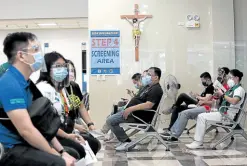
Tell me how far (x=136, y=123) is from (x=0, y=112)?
276cm

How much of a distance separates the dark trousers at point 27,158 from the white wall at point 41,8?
21.9ft

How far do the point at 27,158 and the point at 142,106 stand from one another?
2.67m

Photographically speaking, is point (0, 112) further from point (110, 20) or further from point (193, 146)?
point (110, 20)

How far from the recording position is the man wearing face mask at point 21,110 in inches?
57.1

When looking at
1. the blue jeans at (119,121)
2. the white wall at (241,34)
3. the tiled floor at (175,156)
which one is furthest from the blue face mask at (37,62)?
the white wall at (241,34)

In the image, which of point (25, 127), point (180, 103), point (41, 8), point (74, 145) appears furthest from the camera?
point (41, 8)

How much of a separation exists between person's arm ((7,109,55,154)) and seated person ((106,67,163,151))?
2629 mm

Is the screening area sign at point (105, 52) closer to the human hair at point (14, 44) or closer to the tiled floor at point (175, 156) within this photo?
the tiled floor at point (175, 156)

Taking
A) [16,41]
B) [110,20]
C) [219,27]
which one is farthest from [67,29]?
[16,41]

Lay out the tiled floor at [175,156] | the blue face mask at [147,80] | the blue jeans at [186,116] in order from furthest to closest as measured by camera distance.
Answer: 1. the blue jeans at [186,116]
2. the blue face mask at [147,80]
3. the tiled floor at [175,156]

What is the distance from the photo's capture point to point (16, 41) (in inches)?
65.3

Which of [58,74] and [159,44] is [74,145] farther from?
[159,44]

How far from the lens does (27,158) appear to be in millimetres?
1474

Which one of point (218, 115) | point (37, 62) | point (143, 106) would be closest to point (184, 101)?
point (218, 115)
